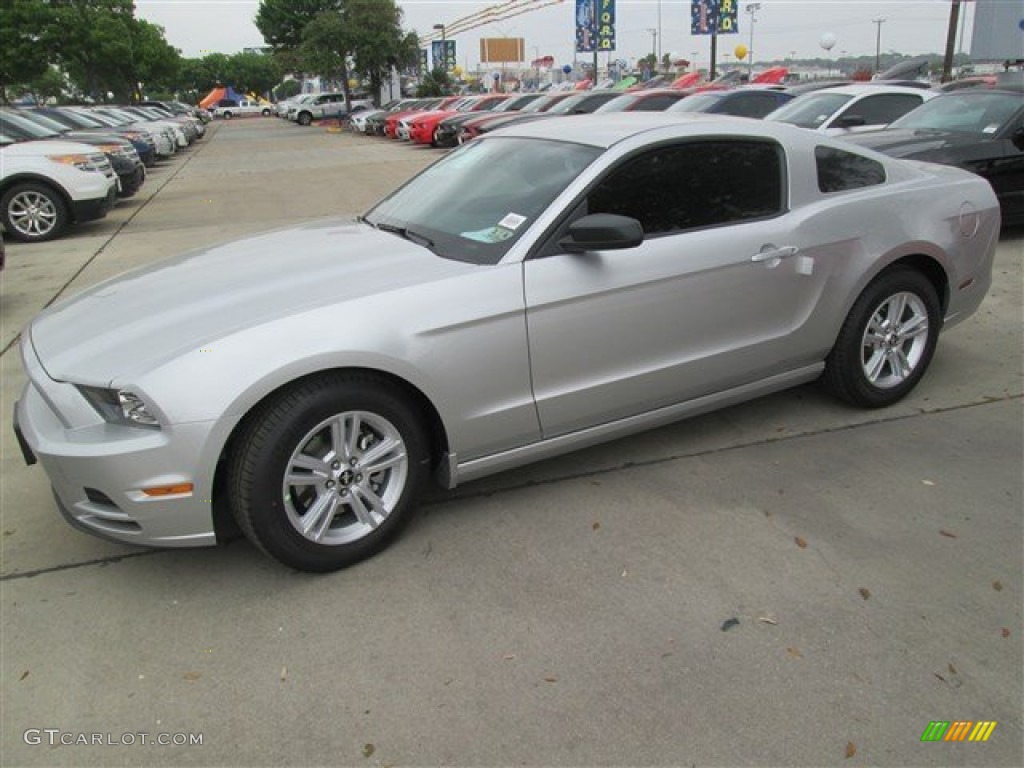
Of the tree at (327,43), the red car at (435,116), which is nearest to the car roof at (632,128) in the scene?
the red car at (435,116)

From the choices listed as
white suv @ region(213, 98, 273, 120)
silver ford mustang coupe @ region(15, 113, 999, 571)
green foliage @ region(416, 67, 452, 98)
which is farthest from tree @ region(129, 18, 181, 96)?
silver ford mustang coupe @ region(15, 113, 999, 571)

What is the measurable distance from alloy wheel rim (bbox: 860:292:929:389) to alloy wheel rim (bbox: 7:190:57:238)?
10.5m

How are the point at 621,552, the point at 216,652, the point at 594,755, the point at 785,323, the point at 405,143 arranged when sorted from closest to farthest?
the point at 594,755 < the point at 216,652 < the point at 621,552 < the point at 785,323 < the point at 405,143

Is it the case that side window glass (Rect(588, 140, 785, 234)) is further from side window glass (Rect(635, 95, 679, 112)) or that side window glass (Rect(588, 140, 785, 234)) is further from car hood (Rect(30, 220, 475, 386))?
side window glass (Rect(635, 95, 679, 112))

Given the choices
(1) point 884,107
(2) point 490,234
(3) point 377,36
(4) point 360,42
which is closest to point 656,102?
(1) point 884,107

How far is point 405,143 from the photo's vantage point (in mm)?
28078

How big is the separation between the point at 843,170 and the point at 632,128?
1224mm

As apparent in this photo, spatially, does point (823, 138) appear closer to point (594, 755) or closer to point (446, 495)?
point (446, 495)

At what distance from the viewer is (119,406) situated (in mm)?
2678

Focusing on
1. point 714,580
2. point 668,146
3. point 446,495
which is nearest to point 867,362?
point 668,146

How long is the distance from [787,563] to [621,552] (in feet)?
2.04

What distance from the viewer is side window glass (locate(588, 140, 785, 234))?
3.38 metres

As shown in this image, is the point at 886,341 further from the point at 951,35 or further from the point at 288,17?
the point at 288,17

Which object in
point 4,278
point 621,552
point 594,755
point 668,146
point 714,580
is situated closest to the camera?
point 594,755
